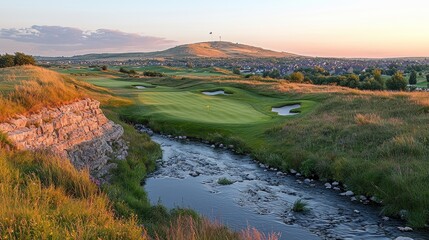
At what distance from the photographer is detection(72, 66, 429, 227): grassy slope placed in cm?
1725

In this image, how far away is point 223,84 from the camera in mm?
71688

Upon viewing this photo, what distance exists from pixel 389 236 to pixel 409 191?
3275mm

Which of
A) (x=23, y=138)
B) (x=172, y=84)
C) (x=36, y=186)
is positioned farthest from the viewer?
(x=172, y=84)

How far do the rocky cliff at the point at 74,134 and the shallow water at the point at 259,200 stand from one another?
2917 mm

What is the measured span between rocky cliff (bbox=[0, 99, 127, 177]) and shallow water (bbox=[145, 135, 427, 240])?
2.92 m

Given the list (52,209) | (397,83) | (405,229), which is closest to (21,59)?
(52,209)

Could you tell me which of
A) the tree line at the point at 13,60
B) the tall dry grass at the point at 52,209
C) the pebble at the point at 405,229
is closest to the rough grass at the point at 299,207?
the pebble at the point at 405,229

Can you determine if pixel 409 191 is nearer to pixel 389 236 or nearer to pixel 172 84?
pixel 389 236

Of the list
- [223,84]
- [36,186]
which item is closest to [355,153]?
[36,186]

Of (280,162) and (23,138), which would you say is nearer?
(23,138)

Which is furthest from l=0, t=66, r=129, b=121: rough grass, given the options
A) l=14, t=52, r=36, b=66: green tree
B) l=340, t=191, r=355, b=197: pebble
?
l=14, t=52, r=36, b=66: green tree

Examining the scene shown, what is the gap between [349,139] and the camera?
24.8 meters

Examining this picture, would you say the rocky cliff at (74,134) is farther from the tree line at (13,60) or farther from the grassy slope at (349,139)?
the tree line at (13,60)

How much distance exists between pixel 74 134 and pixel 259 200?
9873 mm
